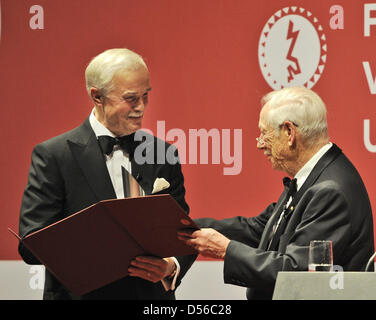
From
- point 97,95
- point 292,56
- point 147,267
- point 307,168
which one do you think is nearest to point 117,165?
point 97,95

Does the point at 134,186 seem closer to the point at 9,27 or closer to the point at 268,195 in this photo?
the point at 268,195

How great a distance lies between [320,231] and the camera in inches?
101

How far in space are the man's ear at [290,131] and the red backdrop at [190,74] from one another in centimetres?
134

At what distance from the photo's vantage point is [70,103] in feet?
14.3

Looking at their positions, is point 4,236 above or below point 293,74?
below

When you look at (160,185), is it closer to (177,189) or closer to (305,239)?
(177,189)

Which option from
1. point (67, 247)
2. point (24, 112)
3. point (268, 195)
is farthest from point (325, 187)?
point (24, 112)

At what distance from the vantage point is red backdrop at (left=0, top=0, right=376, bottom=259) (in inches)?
165

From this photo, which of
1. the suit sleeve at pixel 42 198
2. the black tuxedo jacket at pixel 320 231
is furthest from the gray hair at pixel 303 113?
the suit sleeve at pixel 42 198

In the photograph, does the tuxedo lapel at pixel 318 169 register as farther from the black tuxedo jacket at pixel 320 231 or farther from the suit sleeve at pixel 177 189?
the suit sleeve at pixel 177 189

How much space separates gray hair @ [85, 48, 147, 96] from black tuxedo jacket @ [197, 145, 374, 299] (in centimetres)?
88
